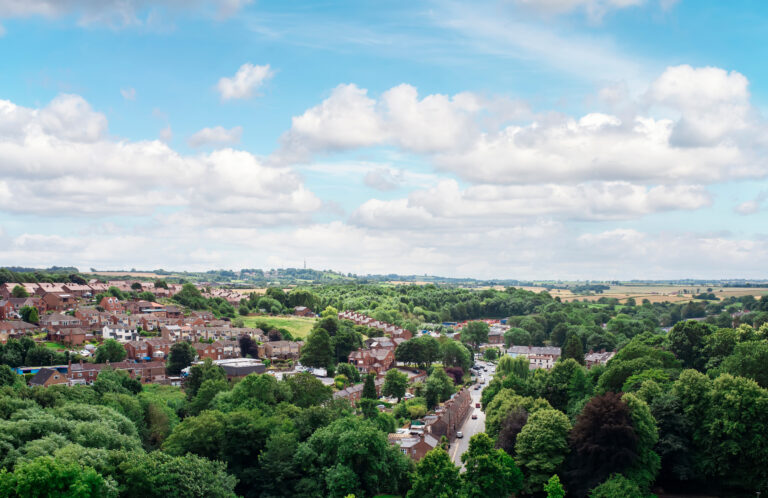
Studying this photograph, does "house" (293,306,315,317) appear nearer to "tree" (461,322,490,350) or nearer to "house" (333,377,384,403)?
"tree" (461,322,490,350)

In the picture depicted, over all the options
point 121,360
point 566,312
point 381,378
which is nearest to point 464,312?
point 566,312

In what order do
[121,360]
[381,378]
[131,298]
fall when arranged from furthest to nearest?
[131,298] < [381,378] < [121,360]

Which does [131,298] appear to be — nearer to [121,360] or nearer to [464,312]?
[121,360]

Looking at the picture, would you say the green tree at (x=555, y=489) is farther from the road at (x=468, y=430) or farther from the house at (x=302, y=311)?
the house at (x=302, y=311)

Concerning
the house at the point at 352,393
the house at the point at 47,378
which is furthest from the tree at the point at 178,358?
the house at the point at 352,393

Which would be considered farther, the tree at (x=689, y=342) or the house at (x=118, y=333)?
the house at (x=118, y=333)

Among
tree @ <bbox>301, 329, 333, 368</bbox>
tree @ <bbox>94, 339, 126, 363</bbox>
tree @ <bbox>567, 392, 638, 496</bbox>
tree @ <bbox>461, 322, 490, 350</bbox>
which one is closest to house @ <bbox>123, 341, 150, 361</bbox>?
tree @ <bbox>94, 339, 126, 363</bbox>
